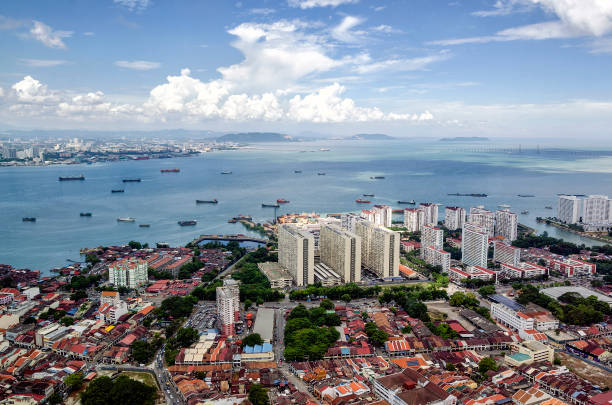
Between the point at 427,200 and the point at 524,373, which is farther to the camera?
the point at 427,200

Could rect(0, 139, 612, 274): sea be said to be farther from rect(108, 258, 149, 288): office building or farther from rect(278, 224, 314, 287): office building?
rect(278, 224, 314, 287): office building

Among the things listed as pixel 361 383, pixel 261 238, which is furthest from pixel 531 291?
pixel 261 238

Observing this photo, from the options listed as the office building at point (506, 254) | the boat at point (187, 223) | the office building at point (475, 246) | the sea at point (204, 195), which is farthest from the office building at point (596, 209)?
the boat at point (187, 223)

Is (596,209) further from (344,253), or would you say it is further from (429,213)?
A: (344,253)

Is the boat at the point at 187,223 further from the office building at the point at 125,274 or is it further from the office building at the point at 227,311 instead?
the office building at the point at 227,311

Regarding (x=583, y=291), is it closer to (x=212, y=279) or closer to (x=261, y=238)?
(x=212, y=279)
